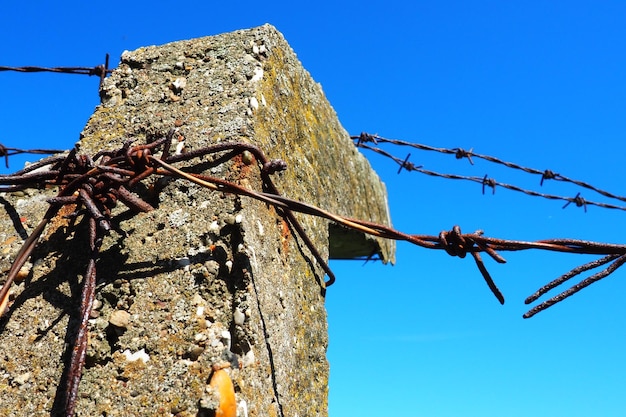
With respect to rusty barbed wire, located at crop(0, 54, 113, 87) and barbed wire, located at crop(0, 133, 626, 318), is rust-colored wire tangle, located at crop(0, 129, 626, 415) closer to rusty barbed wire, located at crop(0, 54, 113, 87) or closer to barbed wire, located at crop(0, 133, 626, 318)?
barbed wire, located at crop(0, 133, 626, 318)

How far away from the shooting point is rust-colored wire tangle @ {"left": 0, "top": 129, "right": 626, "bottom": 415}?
4.43 ft

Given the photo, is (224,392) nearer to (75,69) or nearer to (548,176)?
(75,69)

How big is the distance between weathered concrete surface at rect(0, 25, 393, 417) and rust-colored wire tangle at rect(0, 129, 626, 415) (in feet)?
0.13

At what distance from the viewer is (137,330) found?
1.44 meters

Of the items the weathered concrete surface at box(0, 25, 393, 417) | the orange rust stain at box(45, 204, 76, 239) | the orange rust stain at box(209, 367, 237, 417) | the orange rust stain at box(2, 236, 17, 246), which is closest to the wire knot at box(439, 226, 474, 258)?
the weathered concrete surface at box(0, 25, 393, 417)

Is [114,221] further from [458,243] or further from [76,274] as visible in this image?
[458,243]

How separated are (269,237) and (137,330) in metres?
0.39

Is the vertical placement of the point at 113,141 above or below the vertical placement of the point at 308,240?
above

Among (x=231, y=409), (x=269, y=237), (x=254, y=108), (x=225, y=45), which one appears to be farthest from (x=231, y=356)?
(x=225, y=45)

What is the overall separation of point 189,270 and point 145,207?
199 millimetres

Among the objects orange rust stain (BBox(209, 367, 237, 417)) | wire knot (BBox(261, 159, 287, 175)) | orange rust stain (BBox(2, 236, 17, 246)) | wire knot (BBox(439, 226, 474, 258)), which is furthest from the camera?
orange rust stain (BBox(2, 236, 17, 246))

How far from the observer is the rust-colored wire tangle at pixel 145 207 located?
4.43 ft

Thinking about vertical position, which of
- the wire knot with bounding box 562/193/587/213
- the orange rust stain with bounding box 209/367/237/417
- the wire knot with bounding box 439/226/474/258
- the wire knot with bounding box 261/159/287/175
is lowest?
the orange rust stain with bounding box 209/367/237/417

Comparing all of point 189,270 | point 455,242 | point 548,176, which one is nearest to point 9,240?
point 189,270
